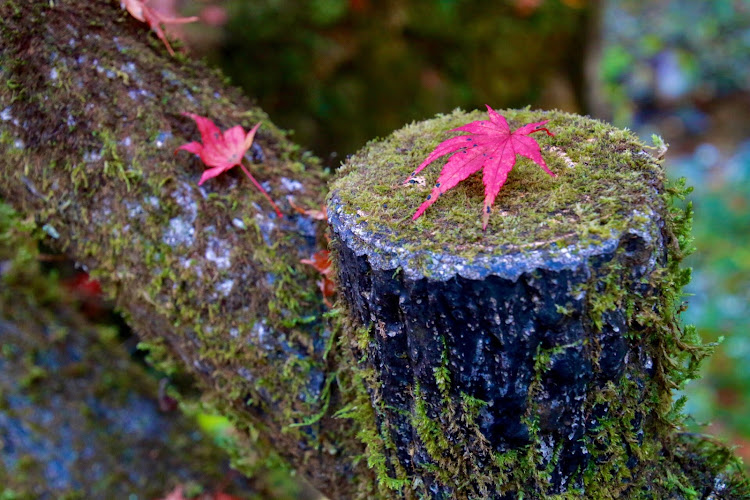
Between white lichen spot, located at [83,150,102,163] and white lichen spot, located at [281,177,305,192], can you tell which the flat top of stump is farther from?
white lichen spot, located at [83,150,102,163]

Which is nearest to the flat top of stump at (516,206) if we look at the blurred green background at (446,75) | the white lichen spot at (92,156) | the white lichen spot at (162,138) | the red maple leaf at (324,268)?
the red maple leaf at (324,268)

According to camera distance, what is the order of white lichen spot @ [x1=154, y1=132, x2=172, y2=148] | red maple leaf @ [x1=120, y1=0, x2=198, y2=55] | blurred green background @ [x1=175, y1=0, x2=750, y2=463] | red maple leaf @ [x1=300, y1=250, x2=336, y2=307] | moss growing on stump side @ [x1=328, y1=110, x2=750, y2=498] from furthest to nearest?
blurred green background @ [x1=175, y1=0, x2=750, y2=463], red maple leaf @ [x1=120, y1=0, x2=198, y2=55], white lichen spot @ [x1=154, y1=132, x2=172, y2=148], red maple leaf @ [x1=300, y1=250, x2=336, y2=307], moss growing on stump side @ [x1=328, y1=110, x2=750, y2=498]

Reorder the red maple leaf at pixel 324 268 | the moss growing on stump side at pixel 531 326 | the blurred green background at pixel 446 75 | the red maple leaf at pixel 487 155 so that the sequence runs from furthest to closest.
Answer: the blurred green background at pixel 446 75, the red maple leaf at pixel 324 268, the red maple leaf at pixel 487 155, the moss growing on stump side at pixel 531 326

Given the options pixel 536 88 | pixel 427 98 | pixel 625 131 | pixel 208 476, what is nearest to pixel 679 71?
pixel 536 88

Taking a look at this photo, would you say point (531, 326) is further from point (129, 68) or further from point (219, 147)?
point (129, 68)

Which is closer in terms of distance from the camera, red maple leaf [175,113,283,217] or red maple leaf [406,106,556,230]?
red maple leaf [406,106,556,230]

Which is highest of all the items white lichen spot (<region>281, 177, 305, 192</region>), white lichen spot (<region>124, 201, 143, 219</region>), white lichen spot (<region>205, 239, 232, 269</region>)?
white lichen spot (<region>281, 177, 305, 192</region>)

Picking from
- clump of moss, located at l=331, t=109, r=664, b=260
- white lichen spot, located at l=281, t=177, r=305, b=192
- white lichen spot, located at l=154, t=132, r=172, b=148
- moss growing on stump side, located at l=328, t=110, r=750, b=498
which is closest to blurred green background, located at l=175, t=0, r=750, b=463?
white lichen spot, located at l=281, t=177, r=305, b=192

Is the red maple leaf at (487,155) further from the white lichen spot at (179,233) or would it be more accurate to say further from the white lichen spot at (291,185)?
the white lichen spot at (179,233)

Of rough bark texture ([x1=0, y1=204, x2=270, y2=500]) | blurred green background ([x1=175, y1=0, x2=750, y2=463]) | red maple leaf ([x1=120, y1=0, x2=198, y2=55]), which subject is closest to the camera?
red maple leaf ([x1=120, y1=0, x2=198, y2=55])
